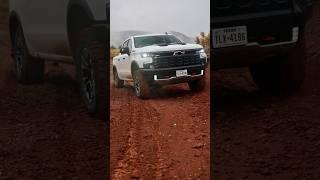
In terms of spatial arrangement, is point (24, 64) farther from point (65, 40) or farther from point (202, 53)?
point (202, 53)

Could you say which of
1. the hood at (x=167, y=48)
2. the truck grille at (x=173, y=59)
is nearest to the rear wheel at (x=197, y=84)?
the truck grille at (x=173, y=59)

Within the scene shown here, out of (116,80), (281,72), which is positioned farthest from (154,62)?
(281,72)

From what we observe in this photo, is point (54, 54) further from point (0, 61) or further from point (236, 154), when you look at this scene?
point (236, 154)

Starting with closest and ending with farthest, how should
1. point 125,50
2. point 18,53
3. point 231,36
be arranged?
point 125,50 → point 231,36 → point 18,53

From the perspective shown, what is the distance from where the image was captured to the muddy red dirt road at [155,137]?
3699mm

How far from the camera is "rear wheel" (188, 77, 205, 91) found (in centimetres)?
376

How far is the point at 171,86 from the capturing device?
3.75 metres

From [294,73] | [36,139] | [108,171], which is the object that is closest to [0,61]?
[36,139]

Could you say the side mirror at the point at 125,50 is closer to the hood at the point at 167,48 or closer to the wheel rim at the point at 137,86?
the hood at the point at 167,48

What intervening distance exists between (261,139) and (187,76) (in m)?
0.72

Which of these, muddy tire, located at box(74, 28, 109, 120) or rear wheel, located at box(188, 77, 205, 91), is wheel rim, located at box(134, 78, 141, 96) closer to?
muddy tire, located at box(74, 28, 109, 120)

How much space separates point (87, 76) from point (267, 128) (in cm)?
134

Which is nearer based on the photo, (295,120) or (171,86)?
(171,86)

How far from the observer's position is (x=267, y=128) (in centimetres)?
399
